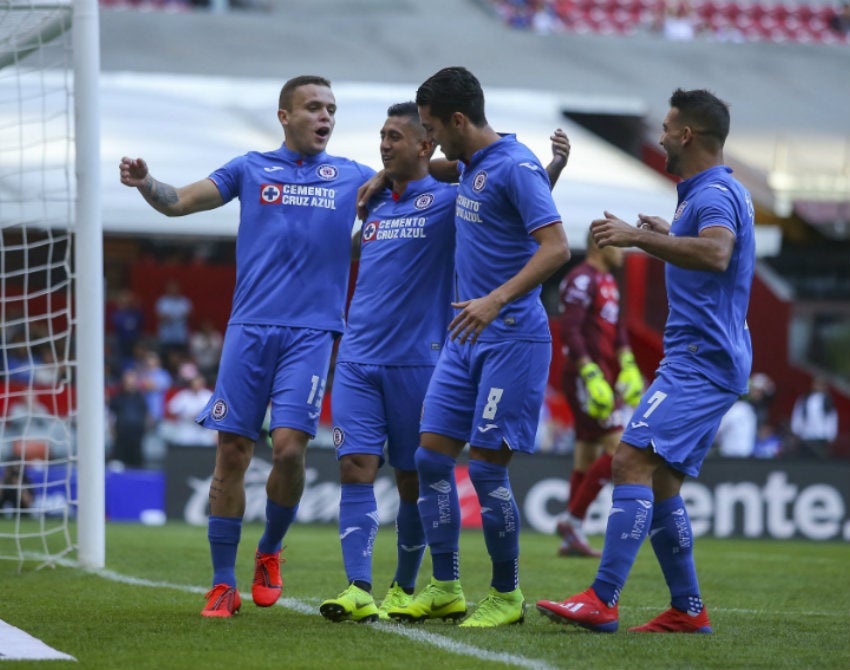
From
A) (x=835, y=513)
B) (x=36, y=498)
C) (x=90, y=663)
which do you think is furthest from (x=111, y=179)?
(x=90, y=663)

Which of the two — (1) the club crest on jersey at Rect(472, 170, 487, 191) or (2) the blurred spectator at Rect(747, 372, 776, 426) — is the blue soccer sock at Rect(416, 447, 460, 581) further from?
(2) the blurred spectator at Rect(747, 372, 776, 426)

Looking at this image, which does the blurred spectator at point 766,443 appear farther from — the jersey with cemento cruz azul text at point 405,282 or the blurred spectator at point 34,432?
the jersey with cemento cruz azul text at point 405,282

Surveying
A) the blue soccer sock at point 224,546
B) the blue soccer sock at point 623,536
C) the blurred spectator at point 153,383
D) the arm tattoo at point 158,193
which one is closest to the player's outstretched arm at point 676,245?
the blue soccer sock at point 623,536

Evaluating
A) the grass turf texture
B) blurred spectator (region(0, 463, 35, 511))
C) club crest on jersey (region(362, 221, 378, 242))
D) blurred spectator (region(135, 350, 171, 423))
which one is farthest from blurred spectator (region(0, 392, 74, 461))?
club crest on jersey (region(362, 221, 378, 242))

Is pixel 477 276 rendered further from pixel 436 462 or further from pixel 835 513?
pixel 835 513

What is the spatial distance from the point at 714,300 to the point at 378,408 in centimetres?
155

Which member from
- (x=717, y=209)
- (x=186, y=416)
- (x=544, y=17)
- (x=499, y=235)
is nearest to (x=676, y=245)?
(x=717, y=209)

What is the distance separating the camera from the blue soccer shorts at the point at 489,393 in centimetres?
596

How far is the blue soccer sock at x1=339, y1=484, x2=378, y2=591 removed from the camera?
6207mm

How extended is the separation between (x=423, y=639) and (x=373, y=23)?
91.2ft

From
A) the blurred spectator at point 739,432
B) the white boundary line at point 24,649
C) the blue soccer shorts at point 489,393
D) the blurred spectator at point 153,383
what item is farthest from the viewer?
the blurred spectator at point 739,432

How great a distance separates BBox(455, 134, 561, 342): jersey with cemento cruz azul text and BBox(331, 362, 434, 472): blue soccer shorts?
48cm

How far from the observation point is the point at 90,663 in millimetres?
4891

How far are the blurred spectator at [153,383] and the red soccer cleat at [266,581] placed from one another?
41.1 ft
